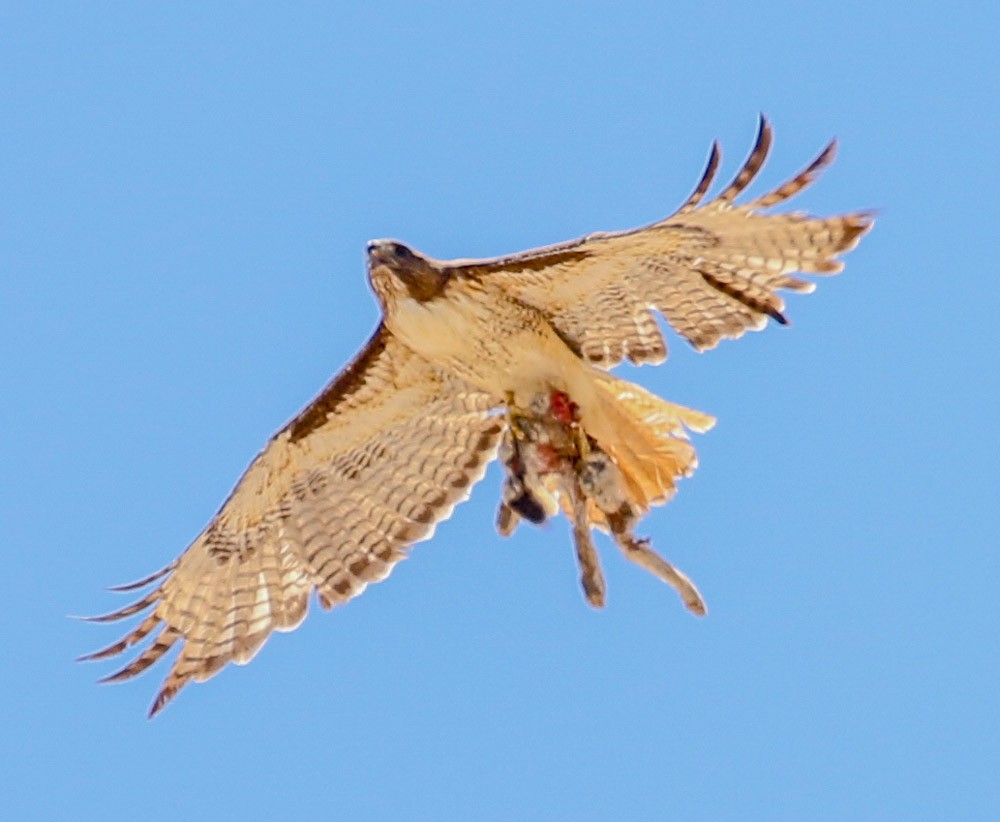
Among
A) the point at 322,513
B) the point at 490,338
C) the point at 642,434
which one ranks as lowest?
the point at 642,434

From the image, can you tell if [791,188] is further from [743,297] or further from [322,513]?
[322,513]

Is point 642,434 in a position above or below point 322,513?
below

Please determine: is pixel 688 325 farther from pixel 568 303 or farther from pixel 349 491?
pixel 349 491

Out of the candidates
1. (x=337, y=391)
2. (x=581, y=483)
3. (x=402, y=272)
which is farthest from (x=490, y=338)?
(x=337, y=391)

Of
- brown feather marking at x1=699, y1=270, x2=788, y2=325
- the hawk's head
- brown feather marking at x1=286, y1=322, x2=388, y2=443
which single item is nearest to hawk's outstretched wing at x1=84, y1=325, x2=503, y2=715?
brown feather marking at x1=286, y1=322, x2=388, y2=443

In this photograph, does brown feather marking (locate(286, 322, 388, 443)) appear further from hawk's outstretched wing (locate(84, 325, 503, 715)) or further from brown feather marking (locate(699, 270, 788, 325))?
brown feather marking (locate(699, 270, 788, 325))

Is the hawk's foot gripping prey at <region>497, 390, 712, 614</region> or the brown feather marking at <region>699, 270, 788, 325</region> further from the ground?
the brown feather marking at <region>699, 270, 788, 325</region>
